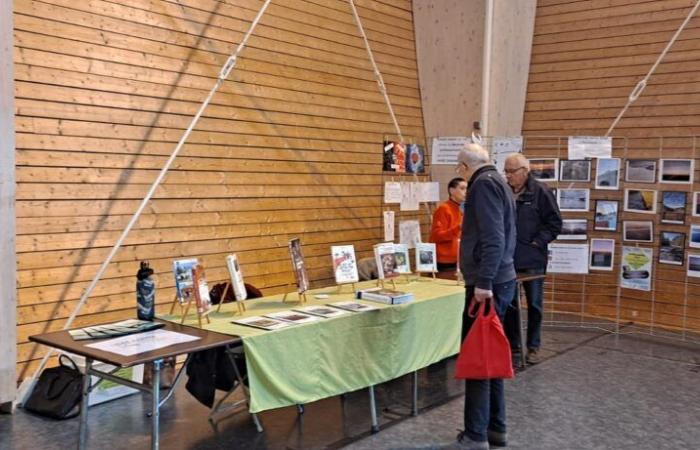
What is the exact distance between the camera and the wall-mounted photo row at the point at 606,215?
6219 mm

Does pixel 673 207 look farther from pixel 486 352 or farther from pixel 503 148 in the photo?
pixel 486 352

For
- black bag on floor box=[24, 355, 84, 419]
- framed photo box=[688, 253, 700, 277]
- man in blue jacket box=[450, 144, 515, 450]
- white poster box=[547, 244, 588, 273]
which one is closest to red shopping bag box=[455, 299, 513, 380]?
man in blue jacket box=[450, 144, 515, 450]

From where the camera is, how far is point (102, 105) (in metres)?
4.43

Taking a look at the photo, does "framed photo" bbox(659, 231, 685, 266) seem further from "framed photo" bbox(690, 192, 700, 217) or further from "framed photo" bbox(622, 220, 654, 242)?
"framed photo" bbox(690, 192, 700, 217)

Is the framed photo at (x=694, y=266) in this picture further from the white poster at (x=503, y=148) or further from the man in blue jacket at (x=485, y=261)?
the man in blue jacket at (x=485, y=261)

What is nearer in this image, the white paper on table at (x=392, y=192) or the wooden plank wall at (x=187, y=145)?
the wooden plank wall at (x=187, y=145)

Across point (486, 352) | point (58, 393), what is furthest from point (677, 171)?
point (58, 393)

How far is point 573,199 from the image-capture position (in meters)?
6.25

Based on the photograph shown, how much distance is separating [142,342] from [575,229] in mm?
4573

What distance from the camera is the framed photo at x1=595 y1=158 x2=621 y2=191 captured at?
6090mm

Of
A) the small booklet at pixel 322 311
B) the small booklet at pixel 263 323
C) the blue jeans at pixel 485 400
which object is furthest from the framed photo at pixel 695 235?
the small booklet at pixel 263 323

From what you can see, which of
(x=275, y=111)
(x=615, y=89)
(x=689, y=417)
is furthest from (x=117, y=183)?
(x=615, y=89)

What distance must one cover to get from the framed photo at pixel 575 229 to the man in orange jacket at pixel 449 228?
1557 millimetres

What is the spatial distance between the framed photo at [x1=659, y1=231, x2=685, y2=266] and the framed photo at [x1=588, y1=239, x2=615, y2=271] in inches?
16.1
